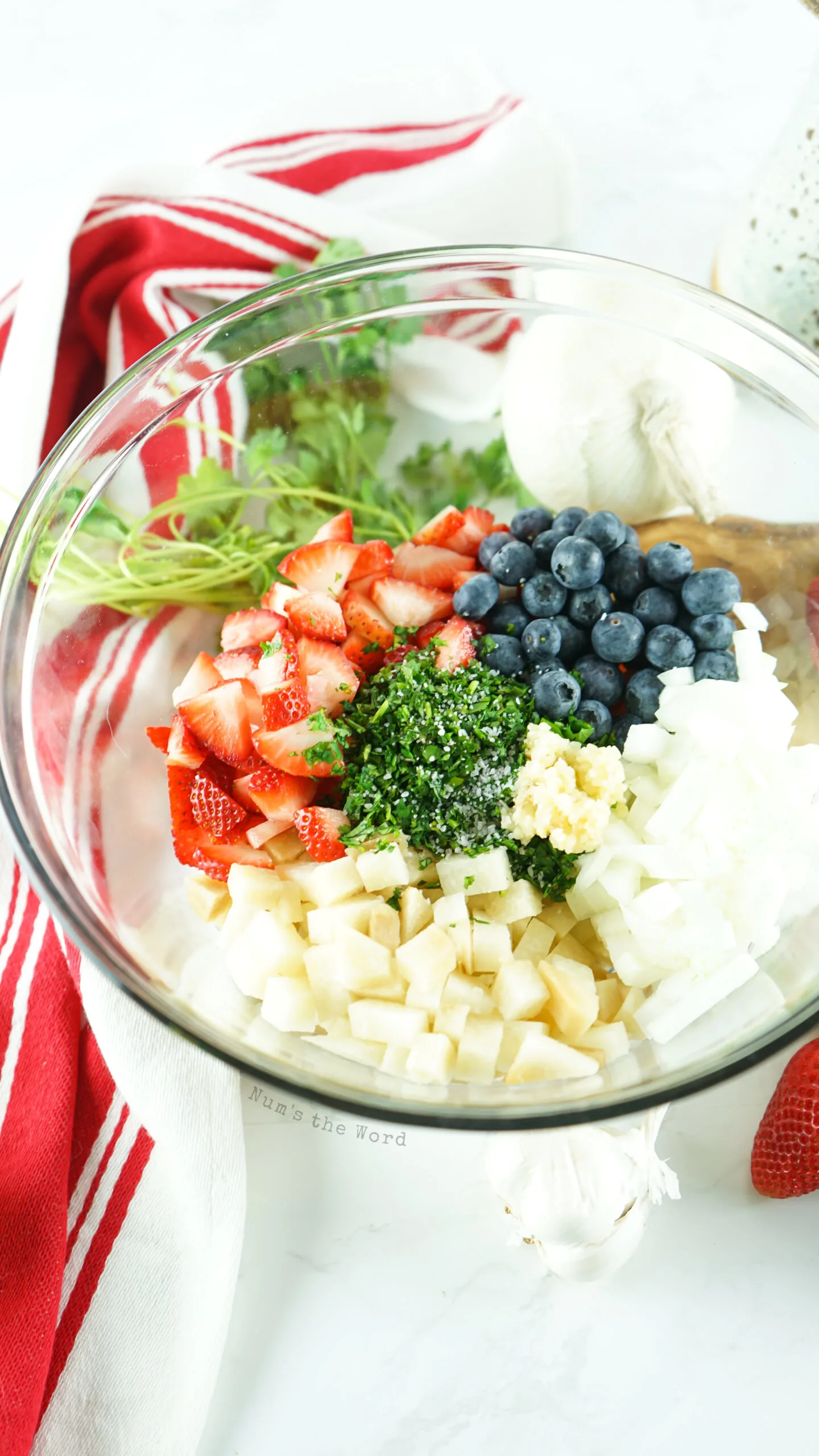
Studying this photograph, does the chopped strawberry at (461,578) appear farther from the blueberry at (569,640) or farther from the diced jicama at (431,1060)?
the diced jicama at (431,1060)

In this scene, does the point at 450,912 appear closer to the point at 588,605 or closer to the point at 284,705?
→ the point at 284,705

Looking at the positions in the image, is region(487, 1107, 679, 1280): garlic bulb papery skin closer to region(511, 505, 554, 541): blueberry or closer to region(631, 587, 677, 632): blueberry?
region(631, 587, 677, 632): blueberry

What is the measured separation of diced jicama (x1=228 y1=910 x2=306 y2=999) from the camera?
1.11 meters

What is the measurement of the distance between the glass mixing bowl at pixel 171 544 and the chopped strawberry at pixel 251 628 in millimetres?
99

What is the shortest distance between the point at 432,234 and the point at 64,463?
0.71 metres

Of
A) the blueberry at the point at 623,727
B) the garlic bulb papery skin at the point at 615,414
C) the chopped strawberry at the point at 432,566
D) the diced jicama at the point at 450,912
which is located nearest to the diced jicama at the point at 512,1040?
the diced jicama at the point at 450,912

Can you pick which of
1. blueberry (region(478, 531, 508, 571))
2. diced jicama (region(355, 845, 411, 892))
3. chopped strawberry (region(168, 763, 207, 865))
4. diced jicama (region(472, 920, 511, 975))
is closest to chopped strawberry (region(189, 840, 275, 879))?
chopped strawberry (region(168, 763, 207, 865))

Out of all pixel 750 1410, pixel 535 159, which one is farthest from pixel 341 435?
pixel 750 1410

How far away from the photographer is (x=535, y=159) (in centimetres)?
162

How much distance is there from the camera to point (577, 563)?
1271 millimetres

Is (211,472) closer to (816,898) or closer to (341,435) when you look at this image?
(341,435)

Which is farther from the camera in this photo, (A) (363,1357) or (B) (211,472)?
(B) (211,472)

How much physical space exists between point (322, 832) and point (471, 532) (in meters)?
0.45

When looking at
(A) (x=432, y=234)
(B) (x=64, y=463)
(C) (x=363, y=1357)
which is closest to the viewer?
(C) (x=363, y=1357)
